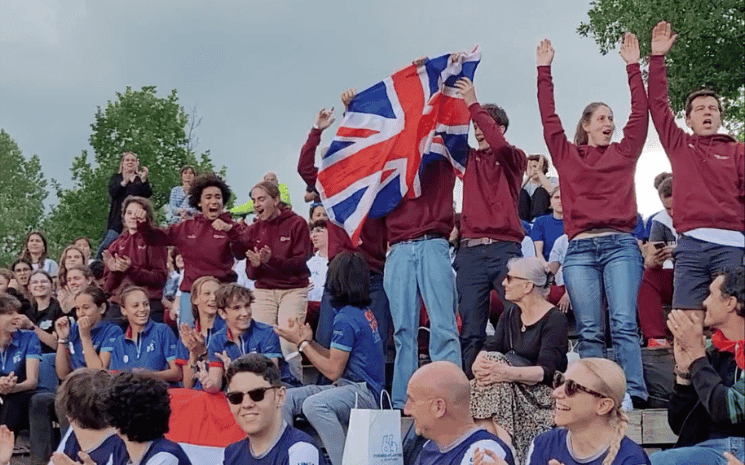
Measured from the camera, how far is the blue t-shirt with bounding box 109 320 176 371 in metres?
9.09

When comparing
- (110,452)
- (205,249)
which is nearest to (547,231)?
(205,249)

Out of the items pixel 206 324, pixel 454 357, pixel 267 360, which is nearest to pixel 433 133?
pixel 454 357

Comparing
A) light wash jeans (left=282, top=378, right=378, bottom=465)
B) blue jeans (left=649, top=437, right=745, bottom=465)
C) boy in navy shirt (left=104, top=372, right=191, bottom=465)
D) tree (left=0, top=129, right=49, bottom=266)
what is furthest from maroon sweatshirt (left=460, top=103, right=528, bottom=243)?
tree (left=0, top=129, right=49, bottom=266)

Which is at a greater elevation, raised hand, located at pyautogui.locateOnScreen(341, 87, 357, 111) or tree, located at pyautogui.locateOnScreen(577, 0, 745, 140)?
tree, located at pyautogui.locateOnScreen(577, 0, 745, 140)

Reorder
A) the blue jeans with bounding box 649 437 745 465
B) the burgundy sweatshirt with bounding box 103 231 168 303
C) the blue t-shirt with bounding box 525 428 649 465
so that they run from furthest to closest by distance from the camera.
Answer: the burgundy sweatshirt with bounding box 103 231 168 303 < the blue jeans with bounding box 649 437 745 465 < the blue t-shirt with bounding box 525 428 649 465

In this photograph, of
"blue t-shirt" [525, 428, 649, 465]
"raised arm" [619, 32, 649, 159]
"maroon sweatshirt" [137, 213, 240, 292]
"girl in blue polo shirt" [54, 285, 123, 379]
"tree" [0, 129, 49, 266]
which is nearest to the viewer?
"blue t-shirt" [525, 428, 649, 465]

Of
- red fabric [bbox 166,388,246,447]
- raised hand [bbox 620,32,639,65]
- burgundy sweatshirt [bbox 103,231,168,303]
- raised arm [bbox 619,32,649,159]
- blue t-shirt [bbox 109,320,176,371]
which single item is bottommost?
red fabric [bbox 166,388,246,447]

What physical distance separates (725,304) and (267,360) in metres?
2.45

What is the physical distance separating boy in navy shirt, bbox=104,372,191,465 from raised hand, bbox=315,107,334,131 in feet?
12.9

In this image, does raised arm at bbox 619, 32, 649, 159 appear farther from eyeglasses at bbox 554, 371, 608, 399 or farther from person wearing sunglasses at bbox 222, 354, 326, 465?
person wearing sunglasses at bbox 222, 354, 326, 465

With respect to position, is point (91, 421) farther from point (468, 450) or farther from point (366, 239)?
point (366, 239)

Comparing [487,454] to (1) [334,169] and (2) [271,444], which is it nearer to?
(2) [271,444]

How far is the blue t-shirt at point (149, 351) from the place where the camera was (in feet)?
29.8

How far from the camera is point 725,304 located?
518cm
